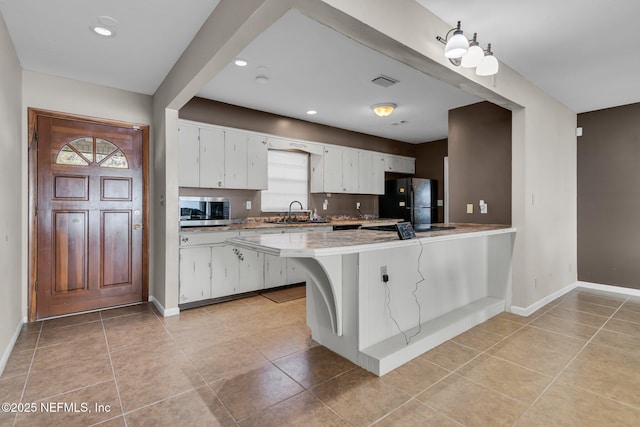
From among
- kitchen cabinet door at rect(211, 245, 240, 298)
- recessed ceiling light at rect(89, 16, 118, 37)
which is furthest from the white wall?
recessed ceiling light at rect(89, 16, 118, 37)

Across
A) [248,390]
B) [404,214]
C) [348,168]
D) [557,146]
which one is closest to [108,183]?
[248,390]

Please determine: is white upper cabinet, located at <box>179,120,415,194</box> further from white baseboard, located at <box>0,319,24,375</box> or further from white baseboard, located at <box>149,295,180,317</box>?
white baseboard, located at <box>0,319,24,375</box>

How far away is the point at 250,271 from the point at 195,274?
70cm

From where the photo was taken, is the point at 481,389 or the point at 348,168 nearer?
Answer: the point at 481,389

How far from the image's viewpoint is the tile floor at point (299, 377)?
1.78m

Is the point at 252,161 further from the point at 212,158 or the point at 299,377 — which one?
the point at 299,377

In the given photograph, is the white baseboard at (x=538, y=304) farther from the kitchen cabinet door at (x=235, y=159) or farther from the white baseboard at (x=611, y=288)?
the kitchen cabinet door at (x=235, y=159)

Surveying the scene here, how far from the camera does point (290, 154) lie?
532cm

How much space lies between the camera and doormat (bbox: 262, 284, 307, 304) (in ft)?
13.2

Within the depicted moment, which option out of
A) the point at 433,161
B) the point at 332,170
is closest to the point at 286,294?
the point at 332,170

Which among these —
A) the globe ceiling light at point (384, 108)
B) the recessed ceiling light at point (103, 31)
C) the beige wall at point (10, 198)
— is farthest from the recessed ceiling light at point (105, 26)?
the globe ceiling light at point (384, 108)

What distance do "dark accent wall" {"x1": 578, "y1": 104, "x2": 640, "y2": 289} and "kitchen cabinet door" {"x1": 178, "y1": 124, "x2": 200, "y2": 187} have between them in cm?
533

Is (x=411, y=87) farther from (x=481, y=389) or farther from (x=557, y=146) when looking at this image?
(x=481, y=389)

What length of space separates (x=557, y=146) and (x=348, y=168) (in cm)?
300
